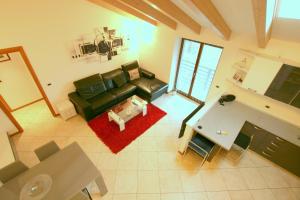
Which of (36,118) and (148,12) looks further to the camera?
(36,118)

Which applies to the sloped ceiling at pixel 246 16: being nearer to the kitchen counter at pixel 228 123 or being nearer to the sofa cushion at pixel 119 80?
the kitchen counter at pixel 228 123

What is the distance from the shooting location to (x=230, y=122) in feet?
10.8

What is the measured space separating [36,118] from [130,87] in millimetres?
2968

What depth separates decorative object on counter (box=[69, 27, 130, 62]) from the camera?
427cm

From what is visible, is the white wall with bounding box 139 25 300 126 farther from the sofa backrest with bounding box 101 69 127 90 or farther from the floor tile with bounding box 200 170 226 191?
the floor tile with bounding box 200 170 226 191

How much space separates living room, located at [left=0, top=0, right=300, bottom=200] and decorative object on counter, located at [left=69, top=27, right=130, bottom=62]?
0.09 metres

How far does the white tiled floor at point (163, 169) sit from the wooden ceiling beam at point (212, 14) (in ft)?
8.89

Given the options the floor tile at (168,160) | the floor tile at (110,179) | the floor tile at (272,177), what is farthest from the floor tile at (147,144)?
the floor tile at (272,177)

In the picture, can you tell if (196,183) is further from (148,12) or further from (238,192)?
(148,12)

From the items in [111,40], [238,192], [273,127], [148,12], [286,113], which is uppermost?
[148,12]

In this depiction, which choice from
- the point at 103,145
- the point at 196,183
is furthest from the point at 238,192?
the point at 103,145

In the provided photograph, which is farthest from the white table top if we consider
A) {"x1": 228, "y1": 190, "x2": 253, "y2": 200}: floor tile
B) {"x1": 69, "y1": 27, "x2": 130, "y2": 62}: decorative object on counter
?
{"x1": 69, "y1": 27, "x2": 130, "y2": 62}: decorative object on counter

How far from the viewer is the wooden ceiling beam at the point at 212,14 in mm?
2014

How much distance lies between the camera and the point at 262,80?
3.31 metres
